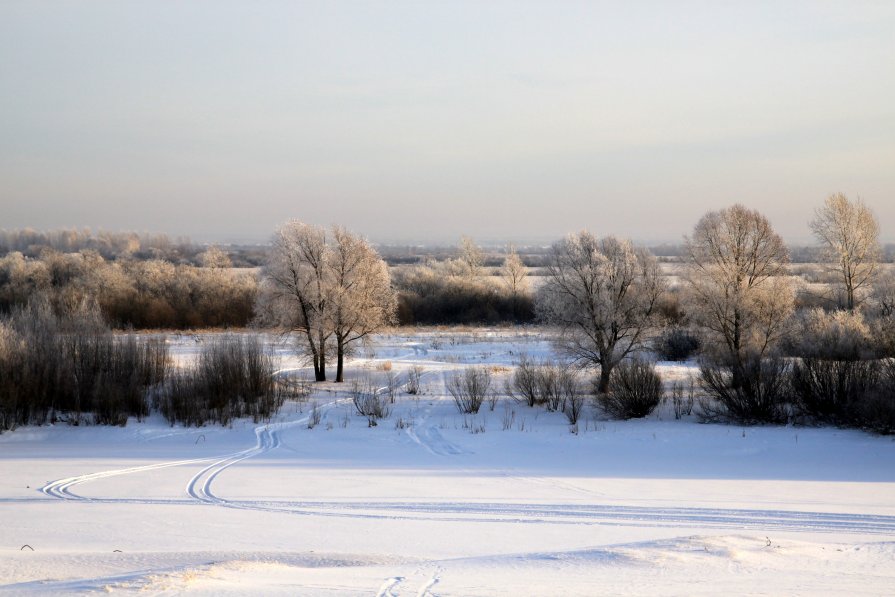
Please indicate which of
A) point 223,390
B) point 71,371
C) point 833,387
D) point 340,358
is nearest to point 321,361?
point 340,358

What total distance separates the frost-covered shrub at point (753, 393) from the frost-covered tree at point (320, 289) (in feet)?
38.9

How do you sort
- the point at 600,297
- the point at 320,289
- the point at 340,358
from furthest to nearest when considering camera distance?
the point at 340,358 → the point at 320,289 → the point at 600,297

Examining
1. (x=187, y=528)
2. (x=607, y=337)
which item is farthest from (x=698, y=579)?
(x=607, y=337)

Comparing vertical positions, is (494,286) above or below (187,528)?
above

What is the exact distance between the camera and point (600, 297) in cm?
2434

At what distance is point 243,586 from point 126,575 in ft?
4.07

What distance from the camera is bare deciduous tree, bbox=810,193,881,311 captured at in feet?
135

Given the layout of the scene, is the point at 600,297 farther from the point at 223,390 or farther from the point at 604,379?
the point at 223,390

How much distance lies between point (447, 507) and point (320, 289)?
→ 1625cm

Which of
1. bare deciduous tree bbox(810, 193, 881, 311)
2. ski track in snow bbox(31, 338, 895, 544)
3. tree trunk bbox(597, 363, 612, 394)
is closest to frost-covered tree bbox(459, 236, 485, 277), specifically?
bare deciduous tree bbox(810, 193, 881, 311)

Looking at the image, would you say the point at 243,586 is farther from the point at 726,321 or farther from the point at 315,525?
the point at 726,321

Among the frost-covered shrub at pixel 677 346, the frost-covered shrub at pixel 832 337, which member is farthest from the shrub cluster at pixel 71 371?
the frost-covered shrub at pixel 677 346

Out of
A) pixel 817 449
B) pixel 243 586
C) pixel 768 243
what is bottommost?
pixel 817 449

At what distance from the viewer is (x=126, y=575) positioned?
7.41 meters
